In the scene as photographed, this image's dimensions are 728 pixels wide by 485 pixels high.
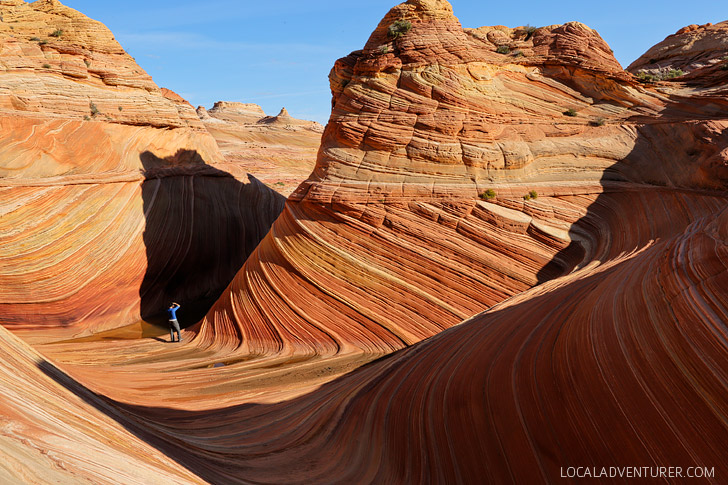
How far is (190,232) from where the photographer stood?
55.8ft

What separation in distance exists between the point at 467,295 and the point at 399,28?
7.35 meters

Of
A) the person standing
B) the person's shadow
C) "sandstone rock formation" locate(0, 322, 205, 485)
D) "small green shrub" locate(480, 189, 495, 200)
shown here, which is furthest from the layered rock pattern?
"sandstone rock formation" locate(0, 322, 205, 485)

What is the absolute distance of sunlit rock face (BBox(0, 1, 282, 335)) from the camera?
1305cm

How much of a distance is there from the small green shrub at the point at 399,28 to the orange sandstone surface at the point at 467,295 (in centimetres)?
9

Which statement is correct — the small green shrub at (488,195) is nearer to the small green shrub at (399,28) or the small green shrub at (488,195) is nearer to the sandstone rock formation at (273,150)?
the small green shrub at (399,28)

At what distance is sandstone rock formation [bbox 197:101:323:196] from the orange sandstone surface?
10.9 metres

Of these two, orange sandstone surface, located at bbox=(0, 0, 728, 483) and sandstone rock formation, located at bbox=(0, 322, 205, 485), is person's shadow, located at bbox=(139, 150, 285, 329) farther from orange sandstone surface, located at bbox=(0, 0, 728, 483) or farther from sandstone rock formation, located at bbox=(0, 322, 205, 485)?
sandstone rock formation, located at bbox=(0, 322, 205, 485)

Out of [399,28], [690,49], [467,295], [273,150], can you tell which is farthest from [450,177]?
[273,150]

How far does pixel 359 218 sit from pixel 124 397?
243 inches

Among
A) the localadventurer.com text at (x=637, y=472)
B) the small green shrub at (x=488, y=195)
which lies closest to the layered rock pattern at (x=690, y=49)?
the small green shrub at (x=488, y=195)

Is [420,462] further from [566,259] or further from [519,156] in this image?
[519,156]

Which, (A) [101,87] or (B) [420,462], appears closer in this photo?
(B) [420,462]

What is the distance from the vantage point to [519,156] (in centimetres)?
1153

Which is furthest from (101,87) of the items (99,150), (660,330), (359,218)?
(660,330)
